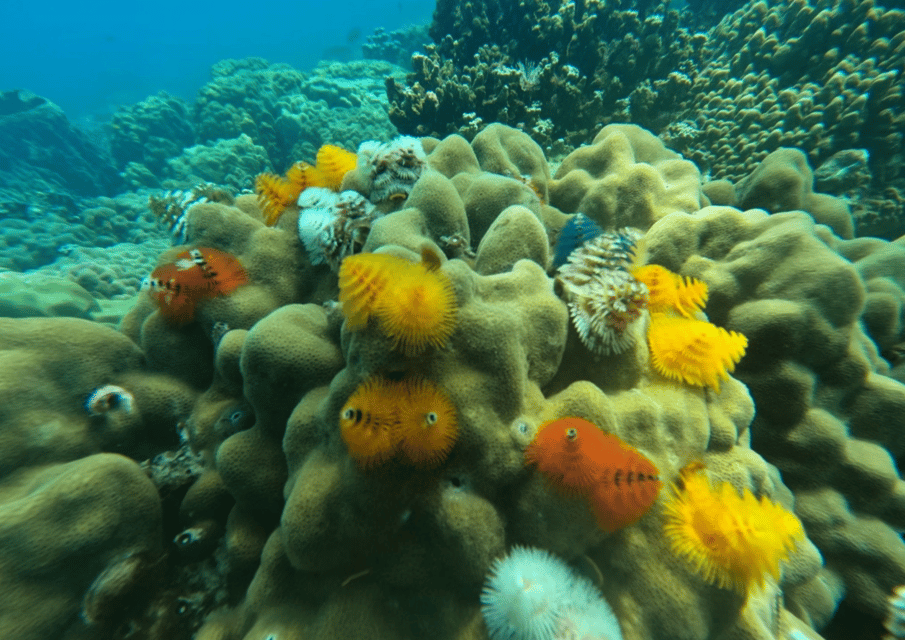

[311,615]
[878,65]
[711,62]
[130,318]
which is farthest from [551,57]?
[311,615]

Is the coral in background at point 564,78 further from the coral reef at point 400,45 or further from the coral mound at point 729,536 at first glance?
the coral reef at point 400,45

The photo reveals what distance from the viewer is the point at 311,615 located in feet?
7.36

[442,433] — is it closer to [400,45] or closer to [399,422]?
[399,422]

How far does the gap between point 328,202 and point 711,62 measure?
32.7 ft

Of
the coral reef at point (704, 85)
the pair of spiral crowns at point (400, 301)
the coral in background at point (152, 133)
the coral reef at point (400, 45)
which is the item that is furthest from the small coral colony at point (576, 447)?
the coral reef at point (400, 45)

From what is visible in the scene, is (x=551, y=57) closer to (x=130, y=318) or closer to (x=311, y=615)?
(x=130, y=318)

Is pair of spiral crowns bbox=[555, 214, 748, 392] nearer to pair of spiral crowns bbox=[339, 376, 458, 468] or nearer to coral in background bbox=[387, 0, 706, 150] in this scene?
pair of spiral crowns bbox=[339, 376, 458, 468]

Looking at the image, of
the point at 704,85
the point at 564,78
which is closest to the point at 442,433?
the point at 564,78

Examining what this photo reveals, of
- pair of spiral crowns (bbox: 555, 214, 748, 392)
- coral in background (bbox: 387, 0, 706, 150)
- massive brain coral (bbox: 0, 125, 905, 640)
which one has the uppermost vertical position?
coral in background (bbox: 387, 0, 706, 150)

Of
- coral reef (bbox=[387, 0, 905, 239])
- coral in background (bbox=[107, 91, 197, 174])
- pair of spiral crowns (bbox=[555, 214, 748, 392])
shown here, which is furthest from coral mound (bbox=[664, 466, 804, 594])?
coral in background (bbox=[107, 91, 197, 174])

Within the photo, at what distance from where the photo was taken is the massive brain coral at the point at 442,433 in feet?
6.83

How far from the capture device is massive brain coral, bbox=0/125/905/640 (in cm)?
208

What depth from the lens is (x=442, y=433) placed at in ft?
6.46

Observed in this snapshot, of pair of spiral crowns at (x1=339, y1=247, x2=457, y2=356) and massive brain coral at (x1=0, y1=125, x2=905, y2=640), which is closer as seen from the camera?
pair of spiral crowns at (x1=339, y1=247, x2=457, y2=356)
